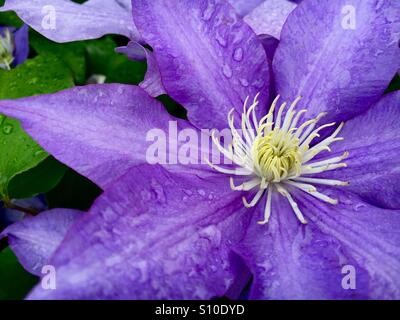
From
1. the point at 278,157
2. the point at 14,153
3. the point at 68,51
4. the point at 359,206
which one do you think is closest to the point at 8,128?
the point at 14,153

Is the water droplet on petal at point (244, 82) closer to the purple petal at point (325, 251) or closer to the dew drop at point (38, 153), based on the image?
the purple petal at point (325, 251)

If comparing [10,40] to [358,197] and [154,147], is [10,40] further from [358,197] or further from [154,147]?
[358,197]

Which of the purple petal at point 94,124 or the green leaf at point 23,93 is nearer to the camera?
the purple petal at point 94,124

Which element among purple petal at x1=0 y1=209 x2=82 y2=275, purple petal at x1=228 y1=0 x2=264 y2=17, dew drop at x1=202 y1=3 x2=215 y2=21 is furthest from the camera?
purple petal at x1=228 y1=0 x2=264 y2=17

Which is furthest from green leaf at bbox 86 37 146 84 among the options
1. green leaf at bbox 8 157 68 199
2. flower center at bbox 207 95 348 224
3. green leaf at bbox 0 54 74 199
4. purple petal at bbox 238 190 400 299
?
purple petal at bbox 238 190 400 299

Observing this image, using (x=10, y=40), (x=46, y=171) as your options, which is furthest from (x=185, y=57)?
(x=10, y=40)

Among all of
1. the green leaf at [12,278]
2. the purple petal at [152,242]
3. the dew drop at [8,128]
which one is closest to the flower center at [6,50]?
the dew drop at [8,128]

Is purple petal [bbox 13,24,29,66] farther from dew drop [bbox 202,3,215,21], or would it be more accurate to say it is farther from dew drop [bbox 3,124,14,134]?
dew drop [bbox 202,3,215,21]

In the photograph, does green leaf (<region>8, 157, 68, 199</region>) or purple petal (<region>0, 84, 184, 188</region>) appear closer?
purple petal (<region>0, 84, 184, 188</region>)
